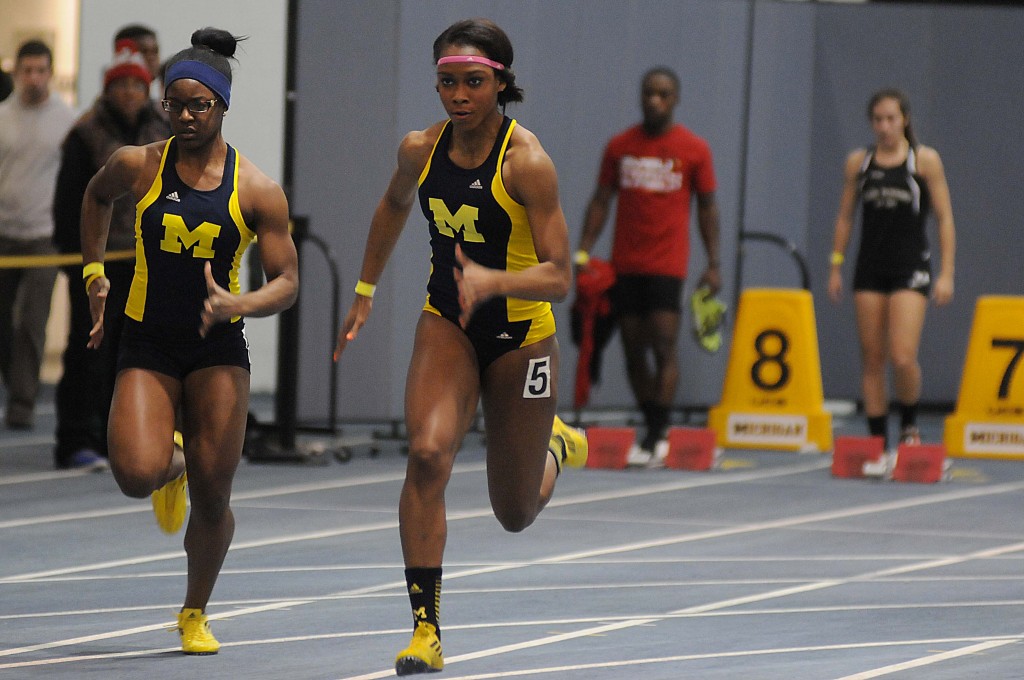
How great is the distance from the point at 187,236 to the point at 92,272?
0.54m

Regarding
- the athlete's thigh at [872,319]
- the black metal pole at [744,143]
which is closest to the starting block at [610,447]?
the athlete's thigh at [872,319]

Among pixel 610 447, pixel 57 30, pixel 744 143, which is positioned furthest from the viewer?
pixel 57 30

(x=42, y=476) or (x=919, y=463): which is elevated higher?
(x=919, y=463)

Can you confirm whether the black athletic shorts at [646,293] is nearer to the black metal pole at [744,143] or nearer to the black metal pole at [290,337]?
the black metal pole at [290,337]

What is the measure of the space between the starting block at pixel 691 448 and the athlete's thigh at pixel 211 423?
5.99 metres

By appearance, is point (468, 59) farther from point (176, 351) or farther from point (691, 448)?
point (691, 448)

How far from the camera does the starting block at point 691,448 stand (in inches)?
485

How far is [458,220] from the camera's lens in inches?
251

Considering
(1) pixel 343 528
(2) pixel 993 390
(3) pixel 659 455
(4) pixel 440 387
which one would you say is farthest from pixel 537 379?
(2) pixel 993 390

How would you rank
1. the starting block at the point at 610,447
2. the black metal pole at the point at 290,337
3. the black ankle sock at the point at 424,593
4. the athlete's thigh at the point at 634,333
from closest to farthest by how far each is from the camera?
the black ankle sock at the point at 424,593 < the black metal pole at the point at 290,337 < the starting block at the point at 610,447 < the athlete's thigh at the point at 634,333

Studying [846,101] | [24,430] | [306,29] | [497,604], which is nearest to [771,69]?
[846,101]

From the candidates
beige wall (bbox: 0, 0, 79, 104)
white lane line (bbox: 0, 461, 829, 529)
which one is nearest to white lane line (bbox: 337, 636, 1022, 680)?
white lane line (bbox: 0, 461, 829, 529)

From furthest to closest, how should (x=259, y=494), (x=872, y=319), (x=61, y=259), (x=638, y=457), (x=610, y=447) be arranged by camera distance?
(x=638, y=457) < (x=610, y=447) < (x=872, y=319) < (x=61, y=259) < (x=259, y=494)

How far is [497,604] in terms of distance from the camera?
772cm
